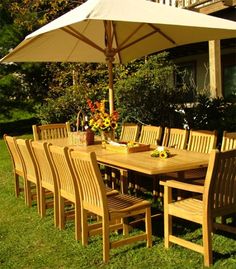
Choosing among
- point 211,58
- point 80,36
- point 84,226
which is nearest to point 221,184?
point 84,226

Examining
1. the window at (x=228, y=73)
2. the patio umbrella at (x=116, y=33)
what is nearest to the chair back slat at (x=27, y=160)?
the patio umbrella at (x=116, y=33)

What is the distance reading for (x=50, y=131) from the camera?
27.2 feet

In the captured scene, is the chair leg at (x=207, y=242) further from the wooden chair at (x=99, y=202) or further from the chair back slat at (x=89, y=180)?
the chair back slat at (x=89, y=180)

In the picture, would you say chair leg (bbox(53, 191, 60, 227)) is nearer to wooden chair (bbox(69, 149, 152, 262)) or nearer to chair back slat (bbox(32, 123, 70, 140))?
wooden chair (bbox(69, 149, 152, 262))

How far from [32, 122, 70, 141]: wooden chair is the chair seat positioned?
4.33 m

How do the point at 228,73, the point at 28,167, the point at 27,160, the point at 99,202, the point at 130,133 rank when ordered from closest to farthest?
the point at 99,202
the point at 27,160
the point at 28,167
the point at 130,133
the point at 228,73

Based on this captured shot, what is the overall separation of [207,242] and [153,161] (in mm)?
1100

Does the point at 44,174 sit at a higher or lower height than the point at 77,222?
higher

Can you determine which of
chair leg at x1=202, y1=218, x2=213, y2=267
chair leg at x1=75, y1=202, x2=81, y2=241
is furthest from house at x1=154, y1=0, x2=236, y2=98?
chair leg at x1=202, y1=218, x2=213, y2=267

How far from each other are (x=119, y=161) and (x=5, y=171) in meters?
5.25

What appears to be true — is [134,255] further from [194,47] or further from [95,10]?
[194,47]

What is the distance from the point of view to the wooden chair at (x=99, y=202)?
161 inches

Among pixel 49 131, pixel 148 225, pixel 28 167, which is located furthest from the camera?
pixel 49 131

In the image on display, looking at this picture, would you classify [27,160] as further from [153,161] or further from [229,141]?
[229,141]
